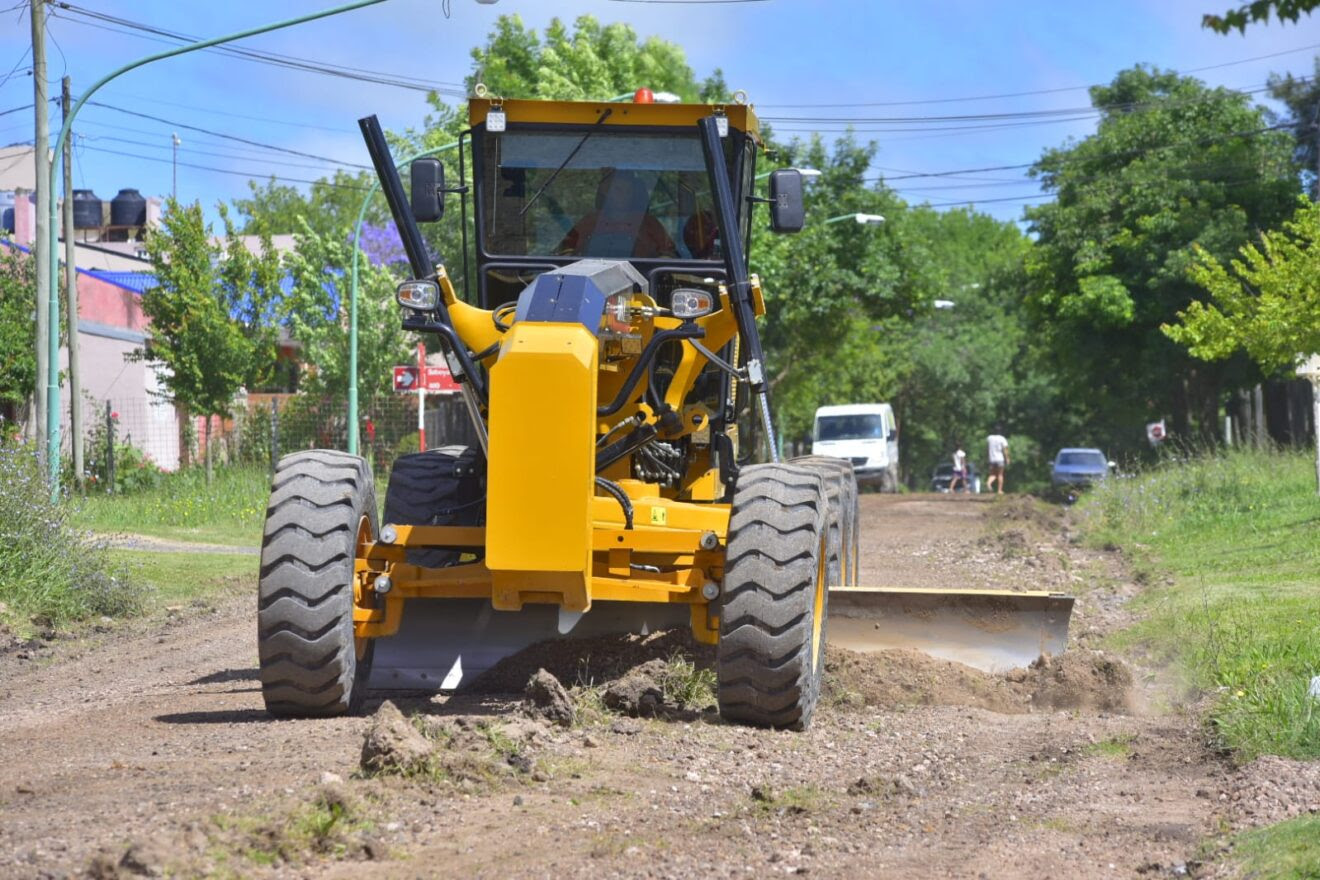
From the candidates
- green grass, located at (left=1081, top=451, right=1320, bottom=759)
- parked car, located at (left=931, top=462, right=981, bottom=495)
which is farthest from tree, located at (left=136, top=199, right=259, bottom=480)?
parked car, located at (left=931, top=462, right=981, bottom=495)

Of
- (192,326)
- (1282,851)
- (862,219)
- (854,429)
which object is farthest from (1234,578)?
(854,429)

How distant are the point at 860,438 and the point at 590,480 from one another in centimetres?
3944

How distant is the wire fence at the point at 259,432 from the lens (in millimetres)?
31109

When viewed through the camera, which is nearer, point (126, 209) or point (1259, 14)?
point (1259, 14)

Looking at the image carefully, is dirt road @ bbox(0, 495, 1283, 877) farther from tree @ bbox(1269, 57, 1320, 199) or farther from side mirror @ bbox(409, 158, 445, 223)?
tree @ bbox(1269, 57, 1320, 199)

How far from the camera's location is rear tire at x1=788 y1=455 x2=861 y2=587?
12.5 meters

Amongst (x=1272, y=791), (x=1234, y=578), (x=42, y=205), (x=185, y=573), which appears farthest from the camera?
(x=42, y=205)

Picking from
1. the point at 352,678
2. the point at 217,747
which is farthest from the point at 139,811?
the point at 352,678

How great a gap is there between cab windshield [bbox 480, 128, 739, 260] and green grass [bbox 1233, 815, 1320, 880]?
483 centimetres

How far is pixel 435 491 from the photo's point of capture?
985 cm

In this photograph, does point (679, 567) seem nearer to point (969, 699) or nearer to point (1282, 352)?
point (969, 699)

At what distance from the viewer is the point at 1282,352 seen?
74.9ft

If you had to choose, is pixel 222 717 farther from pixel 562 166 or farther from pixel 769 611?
pixel 562 166

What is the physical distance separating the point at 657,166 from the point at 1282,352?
15389 mm
